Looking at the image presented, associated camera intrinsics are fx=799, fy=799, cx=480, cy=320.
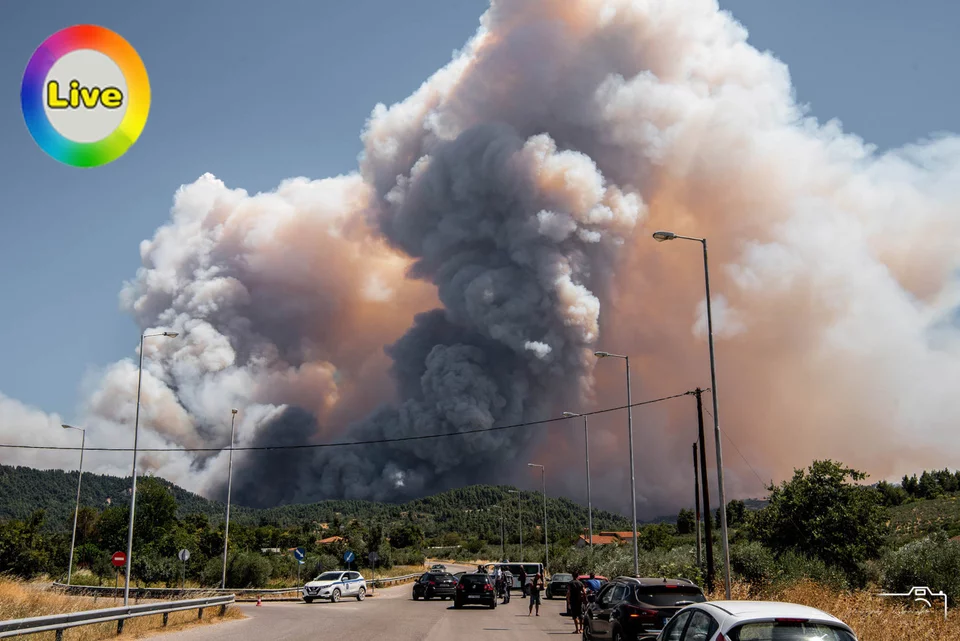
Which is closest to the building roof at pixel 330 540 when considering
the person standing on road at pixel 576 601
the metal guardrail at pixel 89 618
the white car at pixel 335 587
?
the white car at pixel 335 587

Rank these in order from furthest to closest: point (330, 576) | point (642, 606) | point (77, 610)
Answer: point (330, 576) → point (77, 610) → point (642, 606)

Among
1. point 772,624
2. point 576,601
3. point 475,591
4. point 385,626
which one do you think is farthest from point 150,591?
point 772,624

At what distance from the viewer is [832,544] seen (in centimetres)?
5206

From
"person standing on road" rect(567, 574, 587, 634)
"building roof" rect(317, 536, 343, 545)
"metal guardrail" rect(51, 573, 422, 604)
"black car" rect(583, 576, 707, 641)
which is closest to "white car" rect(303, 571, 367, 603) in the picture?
"metal guardrail" rect(51, 573, 422, 604)

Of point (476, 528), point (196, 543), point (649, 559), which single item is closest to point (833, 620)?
point (649, 559)

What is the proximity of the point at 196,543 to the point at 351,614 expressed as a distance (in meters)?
54.1

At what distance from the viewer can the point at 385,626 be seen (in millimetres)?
23812

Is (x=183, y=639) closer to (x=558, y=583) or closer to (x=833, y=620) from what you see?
(x=833, y=620)

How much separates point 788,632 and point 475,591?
97.9 ft

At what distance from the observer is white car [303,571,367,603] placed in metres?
41.2

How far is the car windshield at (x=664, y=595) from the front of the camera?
16.1 meters

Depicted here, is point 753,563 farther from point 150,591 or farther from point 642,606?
point 150,591

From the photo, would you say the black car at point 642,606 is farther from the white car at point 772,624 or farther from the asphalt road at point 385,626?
the white car at point 772,624

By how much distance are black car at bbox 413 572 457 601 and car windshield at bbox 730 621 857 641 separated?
122 ft
